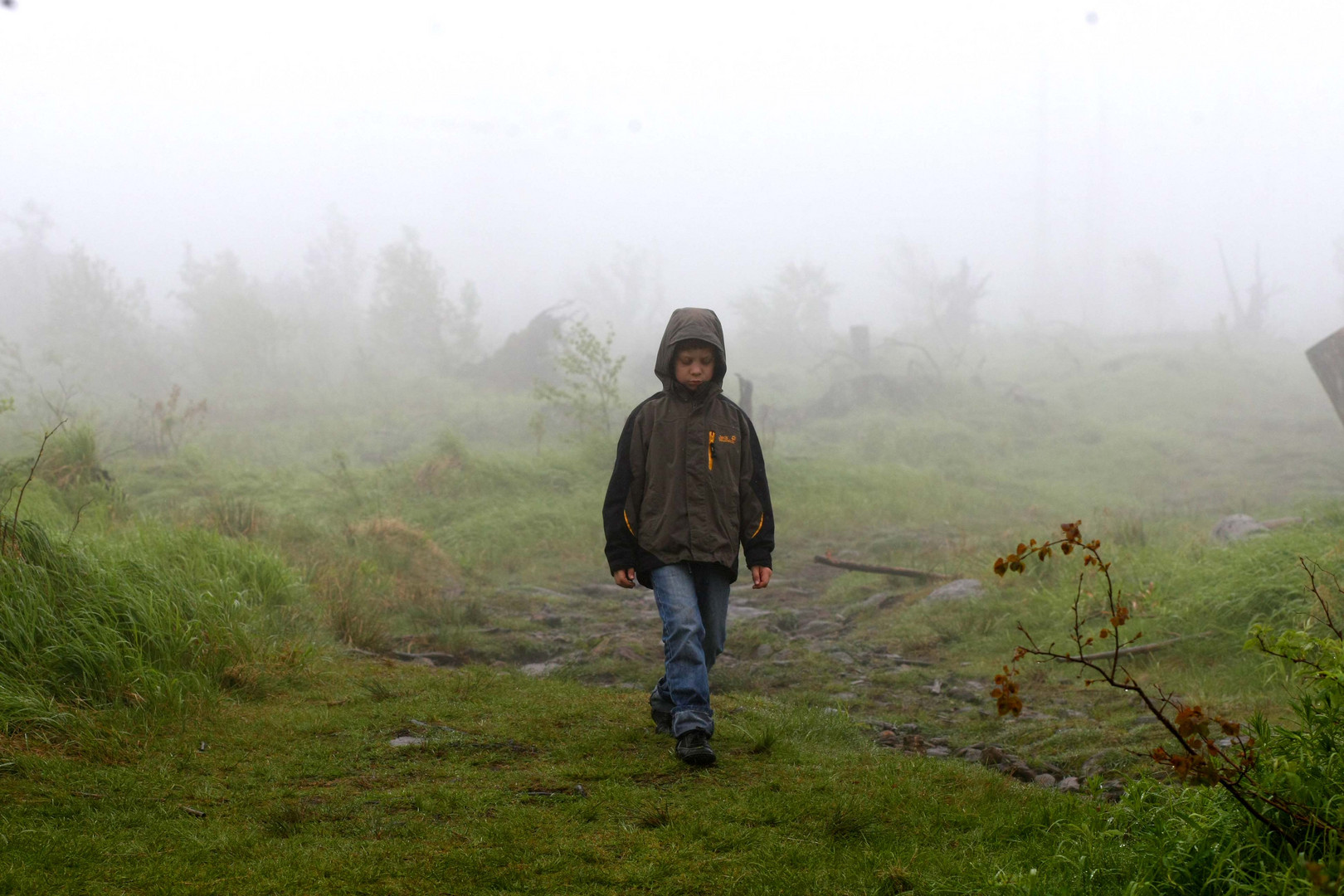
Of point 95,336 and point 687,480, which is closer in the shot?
point 687,480

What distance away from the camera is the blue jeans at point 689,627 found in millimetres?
4277

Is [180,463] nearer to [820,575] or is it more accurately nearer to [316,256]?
[820,575]

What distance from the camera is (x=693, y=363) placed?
4570 mm

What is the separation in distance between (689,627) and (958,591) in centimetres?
542

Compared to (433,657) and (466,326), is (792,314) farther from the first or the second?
(433,657)

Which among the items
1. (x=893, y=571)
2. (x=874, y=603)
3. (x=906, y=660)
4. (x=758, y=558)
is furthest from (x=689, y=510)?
(x=893, y=571)

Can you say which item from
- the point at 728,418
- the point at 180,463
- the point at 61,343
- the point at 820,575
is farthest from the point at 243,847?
the point at 61,343

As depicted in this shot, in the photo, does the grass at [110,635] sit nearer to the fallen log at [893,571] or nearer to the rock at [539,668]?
the rock at [539,668]

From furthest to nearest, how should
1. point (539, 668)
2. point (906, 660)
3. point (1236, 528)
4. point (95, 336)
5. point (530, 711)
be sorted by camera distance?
point (95, 336)
point (1236, 528)
point (906, 660)
point (539, 668)
point (530, 711)

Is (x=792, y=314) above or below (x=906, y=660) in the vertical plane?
above

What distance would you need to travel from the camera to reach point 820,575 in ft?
38.3

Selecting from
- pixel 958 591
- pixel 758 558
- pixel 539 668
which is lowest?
pixel 539 668

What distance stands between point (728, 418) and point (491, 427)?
23.9 metres

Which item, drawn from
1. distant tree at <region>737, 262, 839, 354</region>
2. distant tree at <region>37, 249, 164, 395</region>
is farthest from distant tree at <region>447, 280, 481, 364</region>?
distant tree at <region>737, 262, 839, 354</region>
